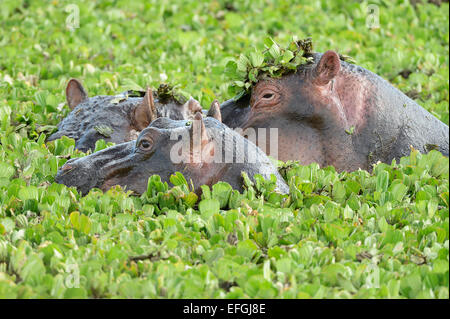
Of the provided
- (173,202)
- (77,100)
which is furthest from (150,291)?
(77,100)

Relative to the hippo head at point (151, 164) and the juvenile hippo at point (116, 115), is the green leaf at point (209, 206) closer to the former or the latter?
the hippo head at point (151, 164)

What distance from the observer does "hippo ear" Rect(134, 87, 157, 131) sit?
7879 mm

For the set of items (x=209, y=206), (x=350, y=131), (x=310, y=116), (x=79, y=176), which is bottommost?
(x=209, y=206)

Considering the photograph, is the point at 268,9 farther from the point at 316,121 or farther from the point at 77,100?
the point at 316,121

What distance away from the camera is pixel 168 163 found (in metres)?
6.23

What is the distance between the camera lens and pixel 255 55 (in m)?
7.56

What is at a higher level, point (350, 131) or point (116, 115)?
point (116, 115)

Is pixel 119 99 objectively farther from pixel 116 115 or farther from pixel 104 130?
pixel 104 130

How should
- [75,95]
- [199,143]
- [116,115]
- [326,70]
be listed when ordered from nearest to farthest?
[199,143], [326,70], [116,115], [75,95]

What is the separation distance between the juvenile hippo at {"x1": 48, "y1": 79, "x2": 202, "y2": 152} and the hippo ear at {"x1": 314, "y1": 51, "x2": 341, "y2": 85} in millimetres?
1154

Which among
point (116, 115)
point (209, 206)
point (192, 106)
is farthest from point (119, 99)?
point (209, 206)

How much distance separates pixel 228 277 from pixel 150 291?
16.8 inches

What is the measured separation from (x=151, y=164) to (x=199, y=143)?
1.23ft

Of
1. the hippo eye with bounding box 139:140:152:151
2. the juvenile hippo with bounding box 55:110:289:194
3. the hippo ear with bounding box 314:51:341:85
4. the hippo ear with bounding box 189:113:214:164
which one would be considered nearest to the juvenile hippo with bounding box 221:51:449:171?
the hippo ear with bounding box 314:51:341:85
